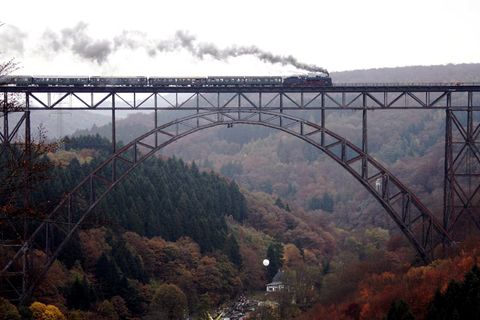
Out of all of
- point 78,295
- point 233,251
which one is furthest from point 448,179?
point 233,251

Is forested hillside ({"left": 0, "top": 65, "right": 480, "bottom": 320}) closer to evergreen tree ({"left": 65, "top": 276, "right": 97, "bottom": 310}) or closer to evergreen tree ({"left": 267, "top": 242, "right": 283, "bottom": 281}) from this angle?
evergreen tree ({"left": 65, "top": 276, "right": 97, "bottom": 310})

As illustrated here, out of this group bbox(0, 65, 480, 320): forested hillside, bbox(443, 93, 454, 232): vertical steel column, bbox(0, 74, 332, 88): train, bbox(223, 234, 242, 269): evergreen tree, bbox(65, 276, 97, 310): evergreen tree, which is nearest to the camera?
bbox(0, 65, 480, 320): forested hillside

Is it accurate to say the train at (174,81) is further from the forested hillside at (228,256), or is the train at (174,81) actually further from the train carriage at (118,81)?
the forested hillside at (228,256)

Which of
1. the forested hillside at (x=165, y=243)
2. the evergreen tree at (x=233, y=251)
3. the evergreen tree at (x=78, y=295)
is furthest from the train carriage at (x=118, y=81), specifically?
the evergreen tree at (x=233, y=251)

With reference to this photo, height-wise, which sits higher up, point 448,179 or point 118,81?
point 118,81

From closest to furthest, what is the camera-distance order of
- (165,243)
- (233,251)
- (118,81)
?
(118,81), (165,243), (233,251)

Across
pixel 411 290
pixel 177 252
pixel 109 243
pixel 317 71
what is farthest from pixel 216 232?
pixel 411 290

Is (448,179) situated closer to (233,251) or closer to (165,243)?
(165,243)

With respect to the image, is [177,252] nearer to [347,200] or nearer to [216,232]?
[216,232]

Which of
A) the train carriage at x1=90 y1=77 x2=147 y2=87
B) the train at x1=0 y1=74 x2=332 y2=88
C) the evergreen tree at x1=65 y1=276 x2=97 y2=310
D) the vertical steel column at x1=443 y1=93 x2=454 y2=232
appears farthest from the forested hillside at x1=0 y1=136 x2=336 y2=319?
the vertical steel column at x1=443 y1=93 x2=454 y2=232
